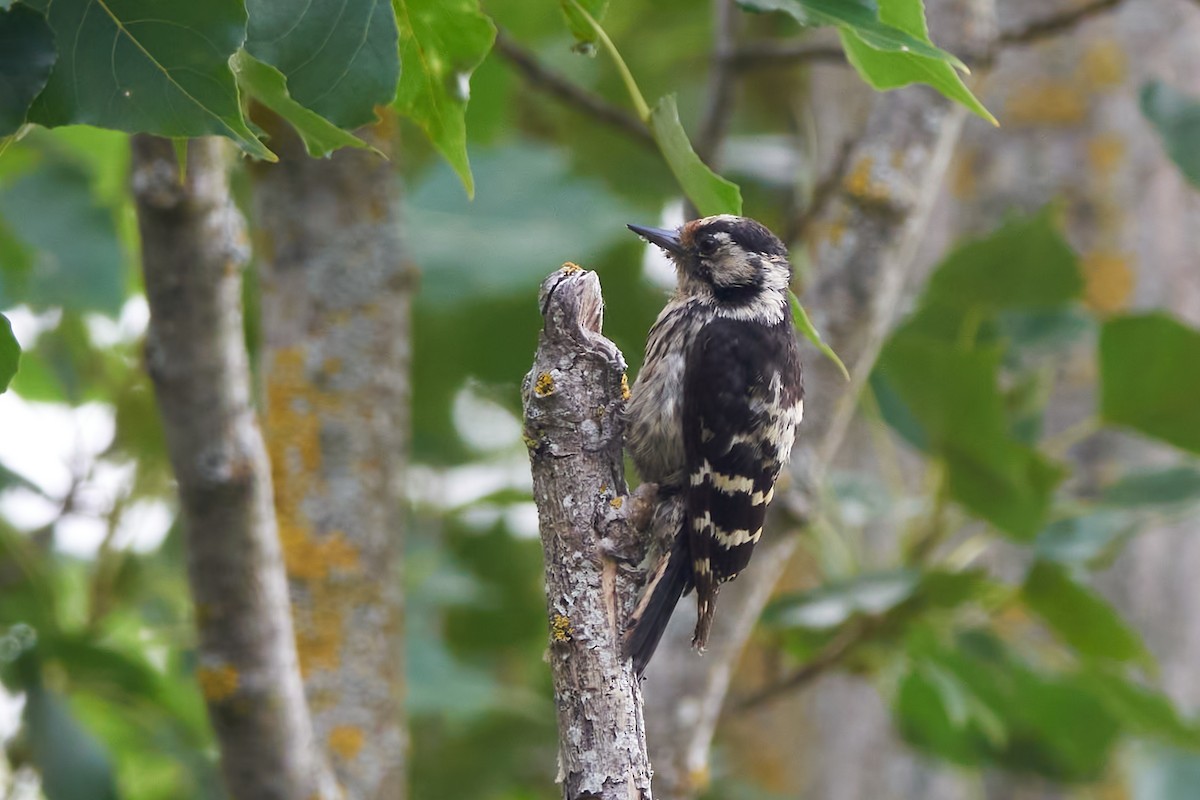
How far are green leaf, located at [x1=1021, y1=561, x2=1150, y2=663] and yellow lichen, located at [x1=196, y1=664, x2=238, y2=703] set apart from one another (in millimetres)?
1567

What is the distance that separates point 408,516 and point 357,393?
5.65 feet

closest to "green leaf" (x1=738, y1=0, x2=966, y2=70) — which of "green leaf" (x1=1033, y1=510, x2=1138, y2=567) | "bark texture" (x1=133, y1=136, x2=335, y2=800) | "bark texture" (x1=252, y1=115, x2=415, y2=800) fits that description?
"bark texture" (x1=133, y1=136, x2=335, y2=800)

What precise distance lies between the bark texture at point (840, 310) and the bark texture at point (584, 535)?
973 mm

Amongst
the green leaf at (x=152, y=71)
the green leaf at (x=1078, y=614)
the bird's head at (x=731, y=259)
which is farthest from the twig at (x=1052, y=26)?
the green leaf at (x=152, y=71)

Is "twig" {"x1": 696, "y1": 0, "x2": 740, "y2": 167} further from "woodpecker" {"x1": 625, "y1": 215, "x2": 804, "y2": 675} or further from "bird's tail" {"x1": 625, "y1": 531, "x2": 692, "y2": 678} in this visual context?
"bird's tail" {"x1": 625, "y1": 531, "x2": 692, "y2": 678}

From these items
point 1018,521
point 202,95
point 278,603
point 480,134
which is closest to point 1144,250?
point 1018,521

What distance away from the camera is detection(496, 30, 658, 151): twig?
2650 mm

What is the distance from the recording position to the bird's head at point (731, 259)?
7.45 ft

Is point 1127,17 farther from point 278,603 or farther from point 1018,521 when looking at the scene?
point 278,603

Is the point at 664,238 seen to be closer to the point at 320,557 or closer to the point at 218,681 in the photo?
the point at 320,557

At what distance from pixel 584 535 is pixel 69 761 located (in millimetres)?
1241

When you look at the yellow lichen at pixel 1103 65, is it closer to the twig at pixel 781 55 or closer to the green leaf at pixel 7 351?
the twig at pixel 781 55

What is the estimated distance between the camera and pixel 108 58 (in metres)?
0.95

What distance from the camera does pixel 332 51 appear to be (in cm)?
97
